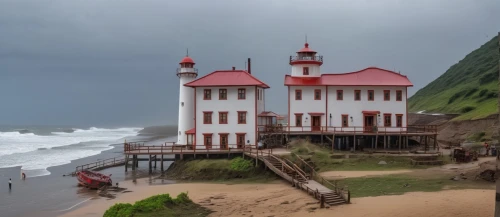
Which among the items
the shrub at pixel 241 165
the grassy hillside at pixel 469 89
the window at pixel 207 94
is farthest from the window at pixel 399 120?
the window at pixel 207 94

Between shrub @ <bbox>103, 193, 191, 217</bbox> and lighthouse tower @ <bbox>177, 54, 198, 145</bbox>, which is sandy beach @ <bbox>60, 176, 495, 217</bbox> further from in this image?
lighthouse tower @ <bbox>177, 54, 198, 145</bbox>

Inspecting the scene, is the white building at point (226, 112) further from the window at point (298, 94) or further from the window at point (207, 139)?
the window at point (298, 94)

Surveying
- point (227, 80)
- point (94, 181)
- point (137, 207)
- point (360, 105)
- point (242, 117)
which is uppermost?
point (227, 80)

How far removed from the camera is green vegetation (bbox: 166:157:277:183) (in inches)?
1320

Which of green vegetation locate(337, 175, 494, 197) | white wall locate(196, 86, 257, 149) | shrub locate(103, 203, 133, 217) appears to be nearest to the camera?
shrub locate(103, 203, 133, 217)

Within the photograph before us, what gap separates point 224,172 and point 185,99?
41.1 feet

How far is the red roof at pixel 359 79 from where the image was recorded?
41750 millimetres

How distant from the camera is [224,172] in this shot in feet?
114

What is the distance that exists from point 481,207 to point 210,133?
24.5 meters

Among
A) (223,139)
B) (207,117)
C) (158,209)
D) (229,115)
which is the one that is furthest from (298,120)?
(158,209)

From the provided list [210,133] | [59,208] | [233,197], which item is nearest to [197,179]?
[210,133]

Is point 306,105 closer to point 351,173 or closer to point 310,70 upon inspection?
point 310,70

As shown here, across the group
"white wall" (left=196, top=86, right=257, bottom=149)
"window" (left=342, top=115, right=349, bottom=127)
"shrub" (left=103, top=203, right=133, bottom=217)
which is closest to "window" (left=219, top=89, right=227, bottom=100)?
"white wall" (left=196, top=86, right=257, bottom=149)

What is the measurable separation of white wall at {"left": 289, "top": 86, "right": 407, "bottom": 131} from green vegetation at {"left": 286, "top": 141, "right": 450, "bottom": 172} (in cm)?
564
